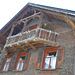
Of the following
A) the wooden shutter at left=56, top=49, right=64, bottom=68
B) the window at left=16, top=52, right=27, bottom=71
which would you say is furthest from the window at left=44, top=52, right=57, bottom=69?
the window at left=16, top=52, right=27, bottom=71

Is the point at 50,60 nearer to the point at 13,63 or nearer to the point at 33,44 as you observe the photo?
the point at 33,44

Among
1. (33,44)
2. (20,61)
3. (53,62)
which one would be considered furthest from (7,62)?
(53,62)

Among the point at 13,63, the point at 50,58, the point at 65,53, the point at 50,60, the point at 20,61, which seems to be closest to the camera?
the point at 65,53

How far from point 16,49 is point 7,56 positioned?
2255 millimetres

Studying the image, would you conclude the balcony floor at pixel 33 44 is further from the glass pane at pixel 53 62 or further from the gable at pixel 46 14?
the gable at pixel 46 14

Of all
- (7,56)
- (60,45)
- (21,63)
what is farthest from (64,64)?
(7,56)

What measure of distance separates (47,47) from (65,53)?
213cm

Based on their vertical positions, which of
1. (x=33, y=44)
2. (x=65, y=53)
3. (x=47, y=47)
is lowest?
(x=65, y=53)

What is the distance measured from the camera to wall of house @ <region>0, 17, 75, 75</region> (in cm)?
956

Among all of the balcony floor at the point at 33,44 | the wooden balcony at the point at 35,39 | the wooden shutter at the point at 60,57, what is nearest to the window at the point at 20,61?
the balcony floor at the point at 33,44

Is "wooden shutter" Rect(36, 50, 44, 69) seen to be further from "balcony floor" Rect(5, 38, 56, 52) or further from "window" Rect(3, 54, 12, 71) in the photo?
"window" Rect(3, 54, 12, 71)

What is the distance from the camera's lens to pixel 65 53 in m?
10.2

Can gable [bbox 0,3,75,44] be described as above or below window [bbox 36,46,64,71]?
above

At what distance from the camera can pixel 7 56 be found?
50.0ft
